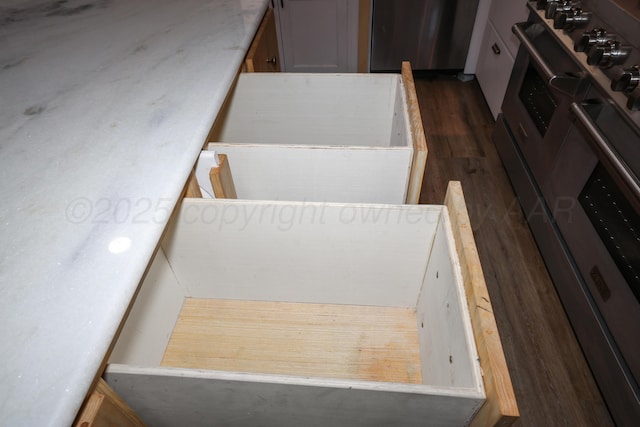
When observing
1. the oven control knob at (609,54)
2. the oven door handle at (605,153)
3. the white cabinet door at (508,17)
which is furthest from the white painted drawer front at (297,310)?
the white cabinet door at (508,17)

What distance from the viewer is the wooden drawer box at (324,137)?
92 centimetres

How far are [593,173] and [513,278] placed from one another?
1.58 feet

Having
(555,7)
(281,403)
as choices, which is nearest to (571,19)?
(555,7)

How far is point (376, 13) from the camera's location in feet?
7.44

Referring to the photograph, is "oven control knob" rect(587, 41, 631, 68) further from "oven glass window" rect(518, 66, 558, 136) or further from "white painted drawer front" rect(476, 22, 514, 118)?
"white painted drawer front" rect(476, 22, 514, 118)

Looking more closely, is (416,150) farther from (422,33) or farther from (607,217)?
(422,33)

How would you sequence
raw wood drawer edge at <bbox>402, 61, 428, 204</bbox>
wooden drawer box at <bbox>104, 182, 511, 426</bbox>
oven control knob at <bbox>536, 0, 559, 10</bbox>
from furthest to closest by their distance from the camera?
oven control knob at <bbox>536, 0, 559, 10</bbox>
raw wood drawer edge at <bbox>402, 61, 428, 204</bbox>
wooden drawer box at <bbox>104, 182, 511, 426</bbox>

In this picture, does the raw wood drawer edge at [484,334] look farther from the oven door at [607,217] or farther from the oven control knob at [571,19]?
the oven control knob at [571,19]

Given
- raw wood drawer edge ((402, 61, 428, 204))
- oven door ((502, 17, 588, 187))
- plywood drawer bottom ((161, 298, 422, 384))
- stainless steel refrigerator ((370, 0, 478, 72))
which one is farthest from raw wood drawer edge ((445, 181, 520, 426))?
stainless steel refrigerator ((370, 0, 478, 72))

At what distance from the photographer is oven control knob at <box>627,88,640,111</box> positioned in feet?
2.83

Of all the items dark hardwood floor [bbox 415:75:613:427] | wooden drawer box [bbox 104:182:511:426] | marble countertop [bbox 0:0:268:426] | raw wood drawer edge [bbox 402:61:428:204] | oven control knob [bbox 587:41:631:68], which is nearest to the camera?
marble countertop [bbox 0:0:268:426]

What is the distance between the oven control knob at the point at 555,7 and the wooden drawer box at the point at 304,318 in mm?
922

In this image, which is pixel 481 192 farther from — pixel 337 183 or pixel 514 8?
pixel 337 183

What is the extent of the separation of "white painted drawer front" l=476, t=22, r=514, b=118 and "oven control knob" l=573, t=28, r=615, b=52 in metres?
0.73
